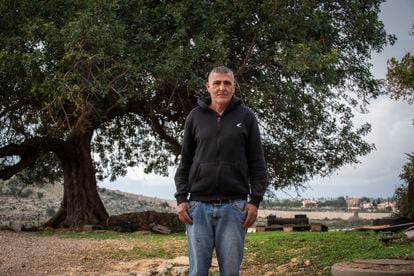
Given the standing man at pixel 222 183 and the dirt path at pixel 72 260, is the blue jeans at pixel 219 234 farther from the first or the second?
the dirt path at pixel 72 260

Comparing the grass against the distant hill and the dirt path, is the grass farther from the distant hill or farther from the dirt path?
the distant hill

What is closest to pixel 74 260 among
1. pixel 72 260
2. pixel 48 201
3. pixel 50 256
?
pixel 72 260

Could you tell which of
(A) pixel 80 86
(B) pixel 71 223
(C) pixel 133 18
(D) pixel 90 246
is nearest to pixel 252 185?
(D) pixel 90 246

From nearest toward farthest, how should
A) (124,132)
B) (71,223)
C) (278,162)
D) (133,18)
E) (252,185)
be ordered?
(252,185)
(133,18)
(278,162)
(71,223)
(124,132)

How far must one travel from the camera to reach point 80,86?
16.5 m

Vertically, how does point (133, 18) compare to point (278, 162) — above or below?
above

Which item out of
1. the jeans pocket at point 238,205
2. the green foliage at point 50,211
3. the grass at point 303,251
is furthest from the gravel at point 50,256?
the green foliage at point 50,211

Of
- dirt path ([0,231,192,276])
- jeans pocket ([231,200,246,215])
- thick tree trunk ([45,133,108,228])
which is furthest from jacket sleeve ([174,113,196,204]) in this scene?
thick tree trunk ([45,133,108,228])

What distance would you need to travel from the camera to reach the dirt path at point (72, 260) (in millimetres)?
11125

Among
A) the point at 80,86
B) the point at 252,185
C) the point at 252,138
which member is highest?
the point at 80,86

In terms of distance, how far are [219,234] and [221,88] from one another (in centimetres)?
111

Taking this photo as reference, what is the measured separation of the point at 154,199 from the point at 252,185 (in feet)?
139

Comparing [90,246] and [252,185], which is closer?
[252,185]

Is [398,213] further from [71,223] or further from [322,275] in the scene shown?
[71,223]
